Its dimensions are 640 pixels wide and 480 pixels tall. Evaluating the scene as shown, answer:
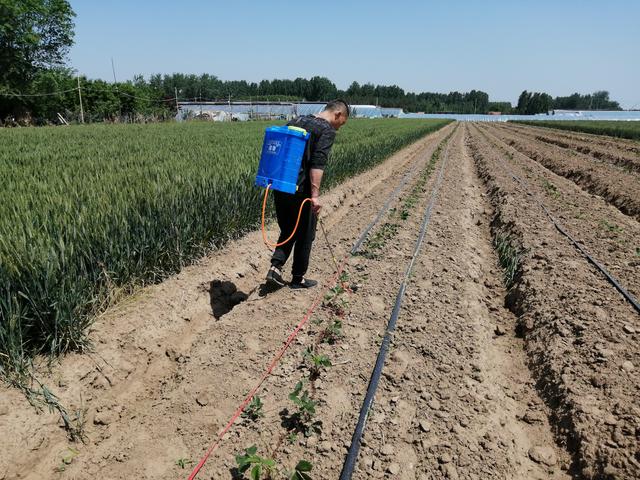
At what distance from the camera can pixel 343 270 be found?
5.15 m

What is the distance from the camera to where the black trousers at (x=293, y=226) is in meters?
4.18

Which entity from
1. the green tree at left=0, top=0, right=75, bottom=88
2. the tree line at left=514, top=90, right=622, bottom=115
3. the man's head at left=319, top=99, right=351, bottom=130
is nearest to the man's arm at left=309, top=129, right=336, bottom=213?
the man's head at left=319, top=99, right=351, bottom=130

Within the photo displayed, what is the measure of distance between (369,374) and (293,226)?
1.77 meters

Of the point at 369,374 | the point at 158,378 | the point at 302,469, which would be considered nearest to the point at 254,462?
the point at 302,469

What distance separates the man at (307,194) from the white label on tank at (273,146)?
31 centimetres

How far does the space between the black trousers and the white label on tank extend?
24.0 inches

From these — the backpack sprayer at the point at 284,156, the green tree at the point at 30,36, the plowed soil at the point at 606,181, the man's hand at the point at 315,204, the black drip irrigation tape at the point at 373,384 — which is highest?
the green tree at the point at 30,36

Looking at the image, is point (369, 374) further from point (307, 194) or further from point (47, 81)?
point (47, 81)

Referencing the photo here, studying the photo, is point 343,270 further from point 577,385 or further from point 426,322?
point 577,385

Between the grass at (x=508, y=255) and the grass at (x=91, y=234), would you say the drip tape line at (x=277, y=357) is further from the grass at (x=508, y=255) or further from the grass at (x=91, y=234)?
the grass at (x=508, y=255)

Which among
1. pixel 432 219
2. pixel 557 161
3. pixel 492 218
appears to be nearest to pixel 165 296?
pixel 432 219

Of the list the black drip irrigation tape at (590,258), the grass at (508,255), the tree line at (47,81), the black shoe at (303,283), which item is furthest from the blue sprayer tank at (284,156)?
the tree line at (47,81)

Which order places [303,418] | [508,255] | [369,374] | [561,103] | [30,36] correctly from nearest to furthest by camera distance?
[303,418] → [369,374] → [508,255] → [30,36] → [561,103]

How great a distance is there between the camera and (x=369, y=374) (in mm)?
3145
